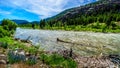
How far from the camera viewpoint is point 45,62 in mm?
26922

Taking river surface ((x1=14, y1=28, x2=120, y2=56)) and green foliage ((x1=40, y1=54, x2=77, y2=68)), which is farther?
river surface ((x1=14, y1=28, x2=120, y2=56))

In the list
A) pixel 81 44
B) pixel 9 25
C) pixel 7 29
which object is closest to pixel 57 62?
pixel 81 44

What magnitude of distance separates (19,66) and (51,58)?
765cm

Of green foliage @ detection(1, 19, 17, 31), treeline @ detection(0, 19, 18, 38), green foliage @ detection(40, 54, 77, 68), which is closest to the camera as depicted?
green foliage @ detection(40, 54, 77, 68)

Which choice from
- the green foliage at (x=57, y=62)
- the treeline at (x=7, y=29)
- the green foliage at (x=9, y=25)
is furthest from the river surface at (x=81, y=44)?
the green foliage at (x=57, y=62)

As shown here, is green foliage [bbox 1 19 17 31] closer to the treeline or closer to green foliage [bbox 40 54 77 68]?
the treeline

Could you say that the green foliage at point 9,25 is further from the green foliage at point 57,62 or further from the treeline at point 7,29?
the green foliage at point 57,62

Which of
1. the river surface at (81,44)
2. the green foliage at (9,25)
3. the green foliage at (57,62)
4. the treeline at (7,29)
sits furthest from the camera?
the green foliage at (9,25)

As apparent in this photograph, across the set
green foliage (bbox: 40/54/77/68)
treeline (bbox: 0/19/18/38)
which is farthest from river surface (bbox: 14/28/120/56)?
green foliage (bbox: 40/54/77/68)

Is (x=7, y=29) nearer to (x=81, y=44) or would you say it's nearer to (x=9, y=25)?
(x=9, y=25)

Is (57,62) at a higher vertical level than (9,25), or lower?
lower

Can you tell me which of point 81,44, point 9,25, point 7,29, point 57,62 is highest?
point 9,25

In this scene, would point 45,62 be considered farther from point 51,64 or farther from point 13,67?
point 13,67

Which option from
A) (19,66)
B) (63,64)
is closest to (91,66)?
(63,64)
